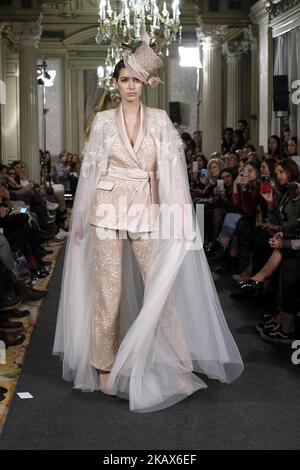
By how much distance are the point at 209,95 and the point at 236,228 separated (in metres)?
6.97

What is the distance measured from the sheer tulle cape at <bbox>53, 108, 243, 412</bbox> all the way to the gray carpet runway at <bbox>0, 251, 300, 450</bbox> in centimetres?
11

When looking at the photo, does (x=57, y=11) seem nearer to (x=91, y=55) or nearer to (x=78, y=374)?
(x=91, y=55)

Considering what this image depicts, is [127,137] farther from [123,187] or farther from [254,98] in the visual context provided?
[254,98]

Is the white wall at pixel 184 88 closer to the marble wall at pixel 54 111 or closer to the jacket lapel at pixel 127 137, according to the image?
the marble wall at pixel 54 111

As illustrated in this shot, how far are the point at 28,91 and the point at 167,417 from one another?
10.4 metres

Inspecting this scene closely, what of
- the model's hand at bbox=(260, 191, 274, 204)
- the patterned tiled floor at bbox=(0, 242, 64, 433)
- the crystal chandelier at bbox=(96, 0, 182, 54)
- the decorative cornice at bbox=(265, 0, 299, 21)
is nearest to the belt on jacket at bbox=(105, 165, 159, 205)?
the patterned tiled floor at bbox=(0, 242, 64, 433)

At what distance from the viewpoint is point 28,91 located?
13.3m

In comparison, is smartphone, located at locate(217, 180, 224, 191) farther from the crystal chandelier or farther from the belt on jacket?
the belt on jacket

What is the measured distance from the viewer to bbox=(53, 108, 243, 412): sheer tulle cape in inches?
151

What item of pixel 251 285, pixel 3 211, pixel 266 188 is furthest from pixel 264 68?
pixel 251 285

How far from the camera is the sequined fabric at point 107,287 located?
4.00 metres

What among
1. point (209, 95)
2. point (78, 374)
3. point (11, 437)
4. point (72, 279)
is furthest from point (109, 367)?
point (209, 95)

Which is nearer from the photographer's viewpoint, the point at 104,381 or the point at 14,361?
the point at 104,381

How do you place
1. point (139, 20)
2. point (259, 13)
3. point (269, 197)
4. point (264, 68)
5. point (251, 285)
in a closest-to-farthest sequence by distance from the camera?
point (251, 285) < point (269, 197) < point (139, 20) < point (259, 13) < point (264, 68)
